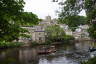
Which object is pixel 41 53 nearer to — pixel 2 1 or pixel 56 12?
pixel 56 12

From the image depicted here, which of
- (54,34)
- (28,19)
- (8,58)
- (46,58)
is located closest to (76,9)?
(28,19)

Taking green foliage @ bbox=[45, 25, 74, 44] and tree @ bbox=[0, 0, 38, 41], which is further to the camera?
green foliage @ bbox=[45, 25, 74, 44]

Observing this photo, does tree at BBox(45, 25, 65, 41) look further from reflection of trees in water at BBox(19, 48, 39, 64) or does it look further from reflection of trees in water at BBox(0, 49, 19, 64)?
reflection of trees in water at BBox(0, 49, 19, 64)

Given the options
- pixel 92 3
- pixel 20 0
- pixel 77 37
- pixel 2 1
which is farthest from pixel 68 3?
pixel 77 37

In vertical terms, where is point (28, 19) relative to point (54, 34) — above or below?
above

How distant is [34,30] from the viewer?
78062mm

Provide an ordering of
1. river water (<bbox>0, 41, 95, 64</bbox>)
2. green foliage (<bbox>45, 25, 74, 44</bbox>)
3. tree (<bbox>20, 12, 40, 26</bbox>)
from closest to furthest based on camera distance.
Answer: tree (<bbox>20, 12, 40, 26</bbox>)
river water (<bbox>0, 41, 95, 64</bbox>)
green foliage (<bbox>45, 25, 74, 44</bbox>)

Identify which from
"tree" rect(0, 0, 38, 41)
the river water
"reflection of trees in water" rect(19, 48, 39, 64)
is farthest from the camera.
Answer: "reflection of trees in water" rect(19, 48, 39, 64)

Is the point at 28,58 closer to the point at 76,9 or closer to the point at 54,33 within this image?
the point at 76,9

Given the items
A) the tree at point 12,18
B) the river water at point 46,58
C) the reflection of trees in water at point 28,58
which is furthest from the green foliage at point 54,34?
the tree at point 12,18

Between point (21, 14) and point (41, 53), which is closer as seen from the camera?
point (21, 14)

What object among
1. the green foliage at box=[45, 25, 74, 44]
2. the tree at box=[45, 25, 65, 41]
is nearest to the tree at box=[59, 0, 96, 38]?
the green foliage at box=[45, 25, 74, 44]

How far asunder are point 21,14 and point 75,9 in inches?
201

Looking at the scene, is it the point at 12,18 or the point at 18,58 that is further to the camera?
the point at 18,58
